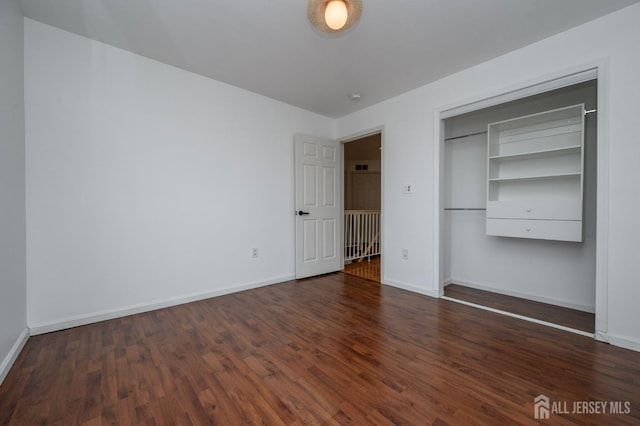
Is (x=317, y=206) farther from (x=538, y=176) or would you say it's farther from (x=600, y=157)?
(x=600, y=157)

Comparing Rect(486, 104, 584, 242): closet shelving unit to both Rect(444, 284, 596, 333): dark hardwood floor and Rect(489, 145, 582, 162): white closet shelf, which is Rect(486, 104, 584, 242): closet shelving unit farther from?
Rect(444, 284, 596, 333): dark hardwood floor

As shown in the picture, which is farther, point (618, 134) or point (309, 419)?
point (618, 134)

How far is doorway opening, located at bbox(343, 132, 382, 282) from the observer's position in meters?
4.96

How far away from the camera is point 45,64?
2.28 m

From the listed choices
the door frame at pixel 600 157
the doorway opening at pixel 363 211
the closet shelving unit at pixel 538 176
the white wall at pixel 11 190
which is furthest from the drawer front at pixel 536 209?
the white wall at pixel 11 190

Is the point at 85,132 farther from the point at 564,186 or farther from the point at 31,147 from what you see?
the point at 564,186

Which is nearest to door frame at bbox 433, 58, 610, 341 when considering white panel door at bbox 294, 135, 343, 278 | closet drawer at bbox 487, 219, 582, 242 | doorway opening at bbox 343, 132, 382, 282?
closet drawer at bbox 487, 219, 582, 242

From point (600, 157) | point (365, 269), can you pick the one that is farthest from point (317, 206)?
point (600, 157)

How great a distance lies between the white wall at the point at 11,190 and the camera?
1767 millimetres

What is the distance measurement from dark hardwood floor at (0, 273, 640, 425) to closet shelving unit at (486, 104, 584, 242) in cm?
103

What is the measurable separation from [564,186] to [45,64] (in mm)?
5182

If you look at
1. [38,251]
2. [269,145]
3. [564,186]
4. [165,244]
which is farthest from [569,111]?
[38,251]

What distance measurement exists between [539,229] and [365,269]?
255 cm

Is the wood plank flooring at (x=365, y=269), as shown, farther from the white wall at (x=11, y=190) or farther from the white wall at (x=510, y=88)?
the white wall at (x=11, y=190)
